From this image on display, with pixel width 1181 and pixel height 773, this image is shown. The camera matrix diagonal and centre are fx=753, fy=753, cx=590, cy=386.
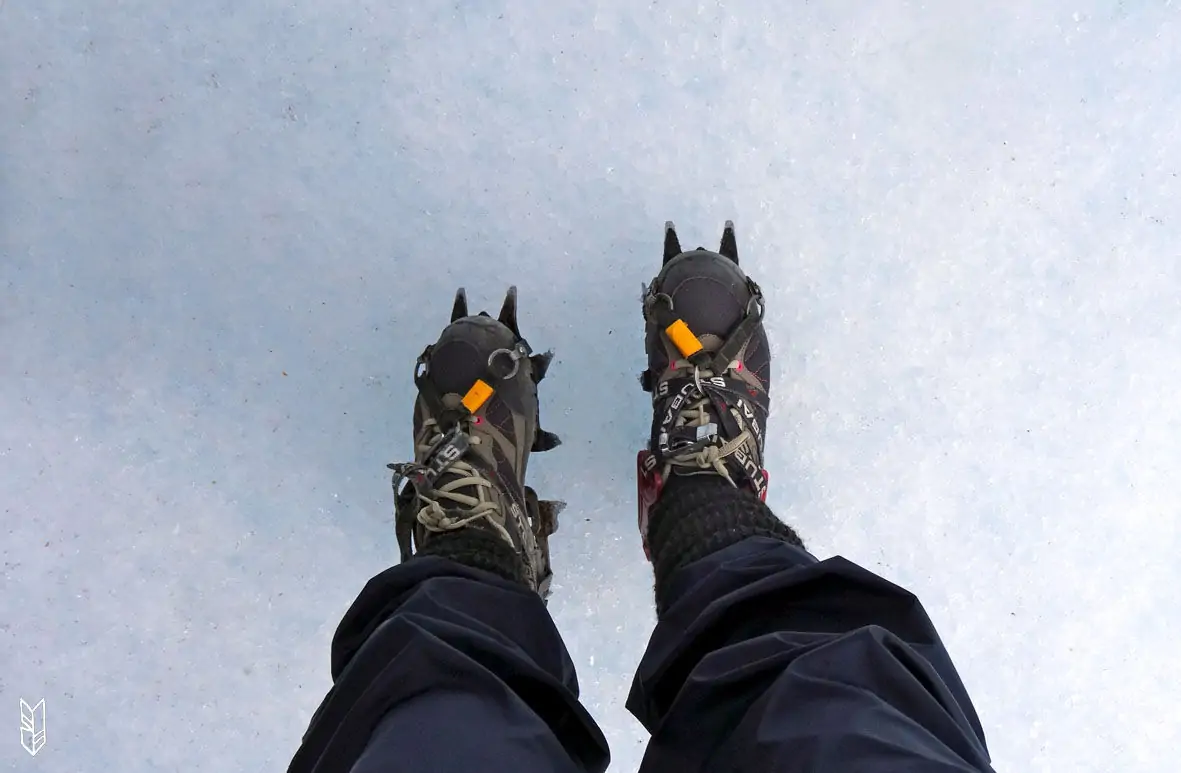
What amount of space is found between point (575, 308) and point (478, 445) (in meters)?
0.18

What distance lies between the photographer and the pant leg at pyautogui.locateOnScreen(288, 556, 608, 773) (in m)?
0.43

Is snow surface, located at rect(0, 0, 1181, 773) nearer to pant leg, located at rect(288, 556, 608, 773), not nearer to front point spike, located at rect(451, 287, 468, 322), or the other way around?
front point spike, located at rect(451, 287, 468, 322)

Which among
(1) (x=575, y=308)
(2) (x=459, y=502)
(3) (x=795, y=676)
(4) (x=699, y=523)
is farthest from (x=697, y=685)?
(1) (x=575, y=308)

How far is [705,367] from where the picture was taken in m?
0.78

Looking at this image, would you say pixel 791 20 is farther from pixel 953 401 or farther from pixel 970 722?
pixel 970 722

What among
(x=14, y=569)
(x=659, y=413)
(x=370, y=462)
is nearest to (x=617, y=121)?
(x=659, y=413)

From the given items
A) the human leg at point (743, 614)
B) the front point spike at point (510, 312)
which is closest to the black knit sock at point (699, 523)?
the human leg at point (743, 614)

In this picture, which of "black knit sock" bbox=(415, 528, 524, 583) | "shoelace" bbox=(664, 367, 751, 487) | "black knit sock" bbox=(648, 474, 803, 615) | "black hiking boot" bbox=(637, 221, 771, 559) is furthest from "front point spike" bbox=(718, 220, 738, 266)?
"black knit sock" bbox=(415, 528, 524, 583)

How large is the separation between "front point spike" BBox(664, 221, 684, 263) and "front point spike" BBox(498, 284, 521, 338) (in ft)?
0.55

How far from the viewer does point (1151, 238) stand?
0.81m

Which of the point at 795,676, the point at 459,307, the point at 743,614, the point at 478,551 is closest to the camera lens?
the point at 795,676

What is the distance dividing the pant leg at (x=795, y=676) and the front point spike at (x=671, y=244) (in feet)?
1.02

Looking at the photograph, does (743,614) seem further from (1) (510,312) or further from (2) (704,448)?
(1) (510,312)

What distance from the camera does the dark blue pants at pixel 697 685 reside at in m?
0.42
